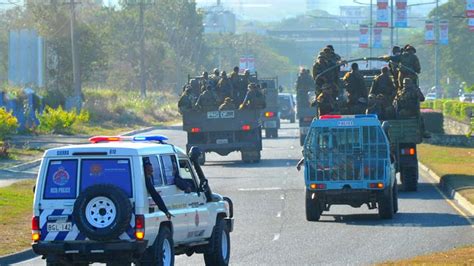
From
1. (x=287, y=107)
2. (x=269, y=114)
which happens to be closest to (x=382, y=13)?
(x=287, y=107)

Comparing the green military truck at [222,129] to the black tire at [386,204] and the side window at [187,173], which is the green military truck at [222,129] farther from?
the side window at [187,173]

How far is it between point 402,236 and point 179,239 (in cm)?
639

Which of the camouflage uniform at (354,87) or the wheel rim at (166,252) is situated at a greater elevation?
the camouflage uniform at (354,87)

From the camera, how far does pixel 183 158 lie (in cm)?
1664

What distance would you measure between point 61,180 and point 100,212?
30.7 inches

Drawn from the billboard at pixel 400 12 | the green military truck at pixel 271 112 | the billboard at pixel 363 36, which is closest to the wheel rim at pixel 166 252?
the green military truck at pixel 271 112

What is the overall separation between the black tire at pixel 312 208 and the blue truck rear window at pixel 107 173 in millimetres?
9455

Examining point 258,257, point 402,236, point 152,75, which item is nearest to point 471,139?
point 402,236

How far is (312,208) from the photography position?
2409cm

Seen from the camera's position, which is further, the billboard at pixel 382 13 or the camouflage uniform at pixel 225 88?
the billboard at pixel 382 13

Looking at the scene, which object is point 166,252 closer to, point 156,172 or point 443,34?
point 156,172

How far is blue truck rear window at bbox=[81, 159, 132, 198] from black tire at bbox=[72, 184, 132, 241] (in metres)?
0.20

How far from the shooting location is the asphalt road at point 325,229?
18891 mm

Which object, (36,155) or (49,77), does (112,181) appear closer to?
(36,155)
